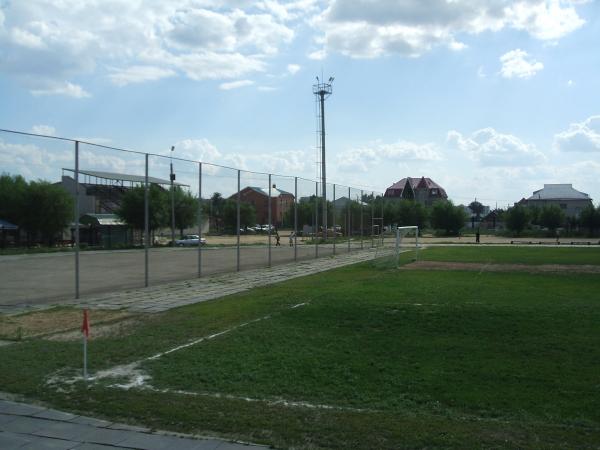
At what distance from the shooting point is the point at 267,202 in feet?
87.9

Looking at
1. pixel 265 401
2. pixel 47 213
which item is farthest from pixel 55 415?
pixel 47 213

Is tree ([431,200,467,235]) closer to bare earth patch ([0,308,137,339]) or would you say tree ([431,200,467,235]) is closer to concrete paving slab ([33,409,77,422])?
bare earth patch ([0,308,137,339])

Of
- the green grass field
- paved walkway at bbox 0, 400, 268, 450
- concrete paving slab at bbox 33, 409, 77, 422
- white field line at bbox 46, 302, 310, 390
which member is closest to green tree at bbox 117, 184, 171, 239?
the green grass field

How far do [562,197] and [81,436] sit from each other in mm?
118713

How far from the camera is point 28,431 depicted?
5.14 m

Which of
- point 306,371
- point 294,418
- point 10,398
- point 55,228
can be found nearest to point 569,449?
point 294,418

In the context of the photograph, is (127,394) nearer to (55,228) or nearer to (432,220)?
(55,228)

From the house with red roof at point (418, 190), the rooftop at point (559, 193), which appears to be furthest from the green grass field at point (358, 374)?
the house with red roof at point (418, 190)

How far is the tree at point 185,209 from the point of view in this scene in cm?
2641

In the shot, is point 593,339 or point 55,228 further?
point 55,228

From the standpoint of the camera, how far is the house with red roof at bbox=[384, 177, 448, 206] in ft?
439

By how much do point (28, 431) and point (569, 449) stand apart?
458 centimetres

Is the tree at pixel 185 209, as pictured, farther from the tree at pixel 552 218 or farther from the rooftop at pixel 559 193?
the rooftop at pixel 559 193

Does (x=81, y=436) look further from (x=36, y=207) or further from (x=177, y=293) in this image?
(x=36, y=207)
